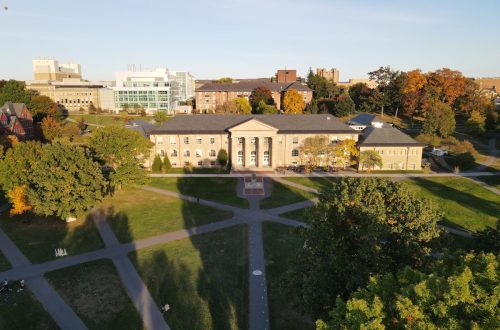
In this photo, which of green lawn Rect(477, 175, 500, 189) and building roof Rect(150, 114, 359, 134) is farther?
building roof Rect(150, 114, 359, 134)

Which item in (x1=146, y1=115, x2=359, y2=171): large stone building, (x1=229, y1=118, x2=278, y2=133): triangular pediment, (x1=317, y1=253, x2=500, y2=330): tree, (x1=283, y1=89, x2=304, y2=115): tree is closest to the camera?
(x1=317, y1=253, x2=500, y2=330): tree

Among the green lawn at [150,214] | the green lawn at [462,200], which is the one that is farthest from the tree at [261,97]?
the green lawn at [150,214]

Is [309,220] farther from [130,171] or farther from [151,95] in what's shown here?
[151,95]

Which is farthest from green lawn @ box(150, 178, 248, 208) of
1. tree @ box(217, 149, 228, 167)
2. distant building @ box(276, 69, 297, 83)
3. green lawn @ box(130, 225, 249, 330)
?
distant building @ box(276, 69, 297, 83)

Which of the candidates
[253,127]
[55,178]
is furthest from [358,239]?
[253,127]

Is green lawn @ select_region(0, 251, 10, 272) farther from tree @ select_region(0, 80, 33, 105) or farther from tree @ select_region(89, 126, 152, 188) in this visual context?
tree @ select_region(0, 80, 33, 105)
